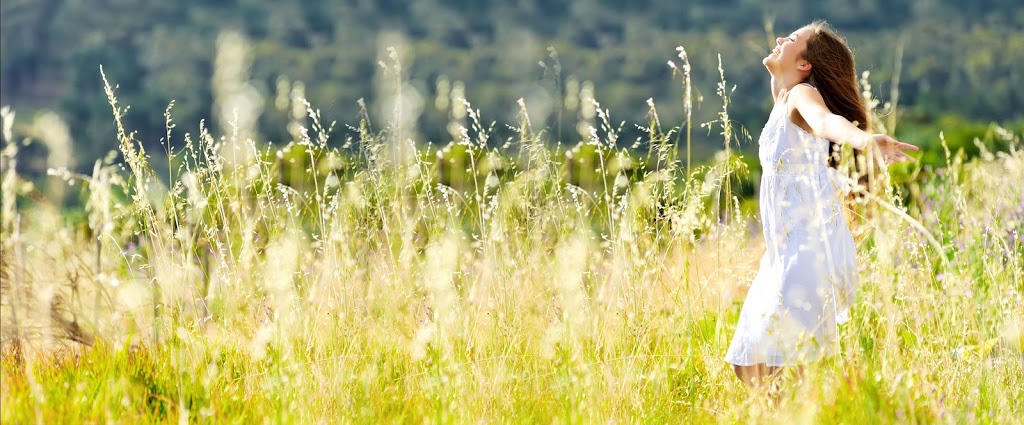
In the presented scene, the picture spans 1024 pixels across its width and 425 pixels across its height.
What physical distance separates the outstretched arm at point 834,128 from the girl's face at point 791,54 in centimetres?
12

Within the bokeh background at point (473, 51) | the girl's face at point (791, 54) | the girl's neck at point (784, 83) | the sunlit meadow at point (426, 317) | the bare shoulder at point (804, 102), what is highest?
the bokeh background at point (473, 51)

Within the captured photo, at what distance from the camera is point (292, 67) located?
103 feet

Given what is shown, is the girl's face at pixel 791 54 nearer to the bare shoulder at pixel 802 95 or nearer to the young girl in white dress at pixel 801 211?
the young girl in white dress at pixel 801 211

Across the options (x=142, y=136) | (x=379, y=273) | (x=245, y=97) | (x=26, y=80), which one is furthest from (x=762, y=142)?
(x=26, y=80)

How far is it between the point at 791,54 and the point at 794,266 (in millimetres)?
706

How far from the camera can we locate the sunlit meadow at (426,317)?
2.51 meters

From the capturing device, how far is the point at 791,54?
3068mm

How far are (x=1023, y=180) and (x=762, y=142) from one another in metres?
2.09

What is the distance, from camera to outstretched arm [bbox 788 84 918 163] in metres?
2.53

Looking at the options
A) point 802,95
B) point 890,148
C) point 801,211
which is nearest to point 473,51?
point 802,95

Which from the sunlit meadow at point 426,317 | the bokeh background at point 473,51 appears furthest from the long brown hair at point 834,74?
the bokeh background at point 473,51

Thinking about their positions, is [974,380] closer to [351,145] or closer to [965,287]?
[965,287]

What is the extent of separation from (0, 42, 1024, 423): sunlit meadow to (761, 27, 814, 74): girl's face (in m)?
0.30

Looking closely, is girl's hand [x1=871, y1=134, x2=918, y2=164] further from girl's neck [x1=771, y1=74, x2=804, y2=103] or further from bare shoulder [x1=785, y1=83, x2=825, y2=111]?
girl's neck [x1=771, y1=74, x2=804, y2=103]
